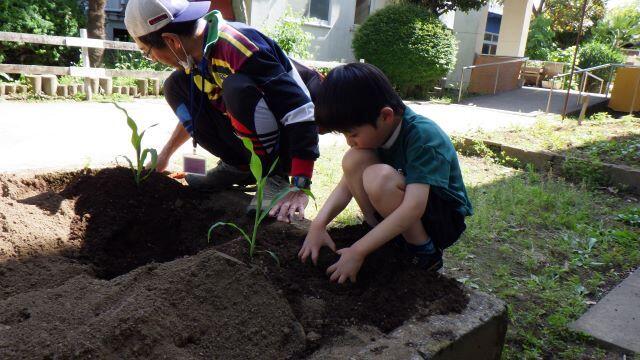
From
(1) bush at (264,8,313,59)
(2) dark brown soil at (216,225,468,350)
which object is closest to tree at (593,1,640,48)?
(1) bush at (264,8,313,59)

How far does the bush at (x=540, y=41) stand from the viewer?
22564mm

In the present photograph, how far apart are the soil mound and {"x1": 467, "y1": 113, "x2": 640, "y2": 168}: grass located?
14.9 feet

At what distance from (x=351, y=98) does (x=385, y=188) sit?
0.34 metres

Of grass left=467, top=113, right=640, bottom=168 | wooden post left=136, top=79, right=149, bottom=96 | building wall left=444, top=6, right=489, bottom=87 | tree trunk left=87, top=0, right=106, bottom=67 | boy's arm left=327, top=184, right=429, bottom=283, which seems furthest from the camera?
building wall left=444, top=6, right=489, bottom=87

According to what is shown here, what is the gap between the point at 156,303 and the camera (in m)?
1.41

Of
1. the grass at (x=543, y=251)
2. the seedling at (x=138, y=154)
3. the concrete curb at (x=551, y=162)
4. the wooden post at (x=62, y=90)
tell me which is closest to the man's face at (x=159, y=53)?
the seedling at (x=138, y=154)

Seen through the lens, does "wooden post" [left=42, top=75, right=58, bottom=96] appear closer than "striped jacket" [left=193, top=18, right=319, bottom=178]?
No

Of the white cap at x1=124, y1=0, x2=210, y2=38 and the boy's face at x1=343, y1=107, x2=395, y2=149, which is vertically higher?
the white cap at x1=124, y1=0, x2=210, y2=38

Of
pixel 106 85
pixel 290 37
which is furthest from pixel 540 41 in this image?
pixel 106 85

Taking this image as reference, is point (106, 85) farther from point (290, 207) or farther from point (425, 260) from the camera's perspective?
point (425, 260)

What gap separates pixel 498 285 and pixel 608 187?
9.37ft

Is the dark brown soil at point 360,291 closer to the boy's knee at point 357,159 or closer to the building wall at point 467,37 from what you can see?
the boy's knee at point 357,159

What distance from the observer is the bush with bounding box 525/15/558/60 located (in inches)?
888

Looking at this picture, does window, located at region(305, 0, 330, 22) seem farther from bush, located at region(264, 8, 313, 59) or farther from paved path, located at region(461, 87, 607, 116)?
paved path, located at region(461, 87, 607, 116)
